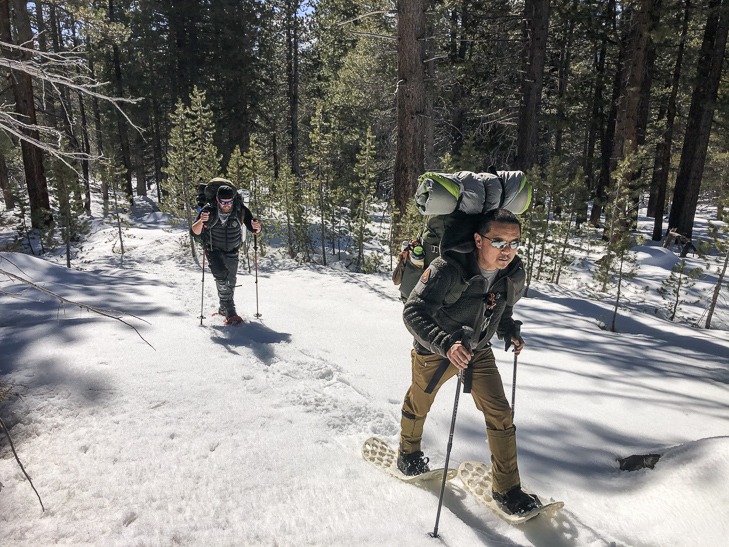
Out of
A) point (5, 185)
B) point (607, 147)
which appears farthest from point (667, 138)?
point (5, 185)

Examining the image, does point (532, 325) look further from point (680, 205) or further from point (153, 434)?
point (680, 205)

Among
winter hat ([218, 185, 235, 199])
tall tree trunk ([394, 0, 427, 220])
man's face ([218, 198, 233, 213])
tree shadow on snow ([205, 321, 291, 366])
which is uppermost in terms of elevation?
tall tree trunk ([394, 0, 427, 220])

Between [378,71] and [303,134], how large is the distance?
17336 millimetres

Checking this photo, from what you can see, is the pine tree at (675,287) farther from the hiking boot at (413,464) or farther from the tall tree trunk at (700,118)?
the hiking boot at (413,464)

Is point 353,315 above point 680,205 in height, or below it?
below

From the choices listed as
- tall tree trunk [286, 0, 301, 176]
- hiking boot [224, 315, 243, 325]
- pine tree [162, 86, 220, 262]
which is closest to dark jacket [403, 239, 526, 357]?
hiking boot [224, 315, 243, 325]

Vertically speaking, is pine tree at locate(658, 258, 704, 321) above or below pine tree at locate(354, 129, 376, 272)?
below

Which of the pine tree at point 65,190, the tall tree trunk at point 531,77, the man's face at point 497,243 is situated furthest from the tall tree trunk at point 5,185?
the man's face at point 497,243

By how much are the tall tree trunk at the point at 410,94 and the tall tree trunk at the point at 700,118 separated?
38.7 feet

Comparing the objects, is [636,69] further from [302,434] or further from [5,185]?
[5,185]

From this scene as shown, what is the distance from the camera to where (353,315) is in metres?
7.27

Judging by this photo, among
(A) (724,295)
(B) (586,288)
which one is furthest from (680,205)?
(B) (586,288)

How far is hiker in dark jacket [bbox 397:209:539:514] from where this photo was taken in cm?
257

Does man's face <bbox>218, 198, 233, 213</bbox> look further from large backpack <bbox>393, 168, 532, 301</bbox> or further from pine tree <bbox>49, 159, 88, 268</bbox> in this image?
pine tree <bbox>49, 159, 88, 268</bbox>
